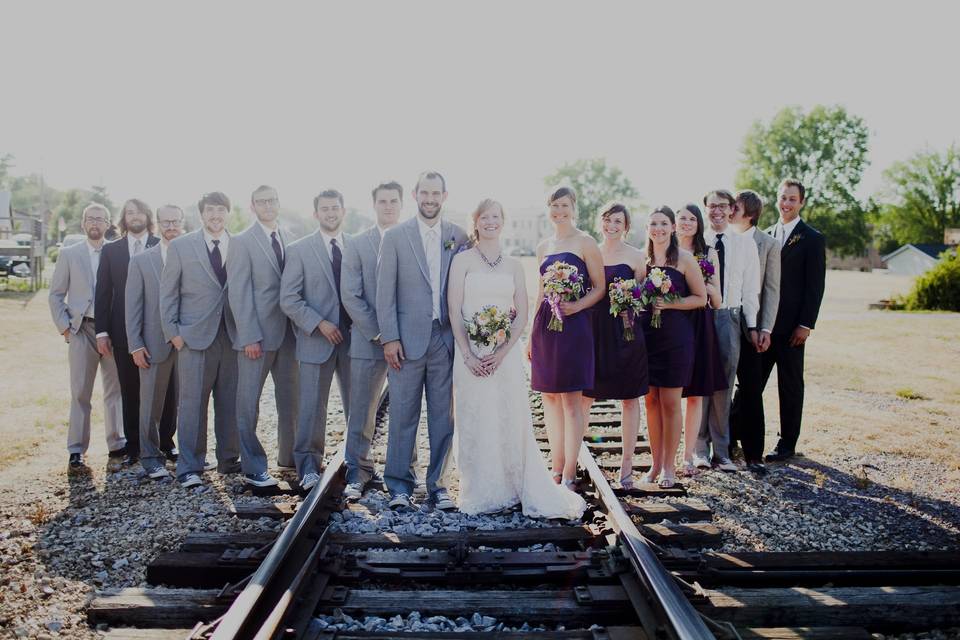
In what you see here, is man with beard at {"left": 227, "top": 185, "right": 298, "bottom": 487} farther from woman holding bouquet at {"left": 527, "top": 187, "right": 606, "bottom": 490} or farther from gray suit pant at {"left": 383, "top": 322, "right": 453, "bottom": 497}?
woman holding bouquet at {"left": 527, "top": 187, "right": 606, "bottom": 490}

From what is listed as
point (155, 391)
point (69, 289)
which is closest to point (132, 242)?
point (69, 289)

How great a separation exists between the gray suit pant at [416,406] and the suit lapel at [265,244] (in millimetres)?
1468

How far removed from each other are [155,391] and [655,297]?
446cm

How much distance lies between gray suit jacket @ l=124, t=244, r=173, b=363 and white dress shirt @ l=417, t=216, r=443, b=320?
8.73 feet

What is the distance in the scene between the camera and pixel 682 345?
593 centimetres

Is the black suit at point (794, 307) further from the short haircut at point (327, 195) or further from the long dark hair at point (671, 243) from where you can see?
the short haircut at point (327, 195)

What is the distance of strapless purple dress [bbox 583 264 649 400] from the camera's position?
5684 millimetres

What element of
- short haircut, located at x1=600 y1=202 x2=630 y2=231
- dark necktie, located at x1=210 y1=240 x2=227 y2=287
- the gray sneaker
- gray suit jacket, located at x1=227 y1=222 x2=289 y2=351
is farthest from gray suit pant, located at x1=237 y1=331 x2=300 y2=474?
short haircut, located at x1=600 y1=202 x2=630 y2=231

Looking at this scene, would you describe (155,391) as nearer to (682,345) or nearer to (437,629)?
(437,629)

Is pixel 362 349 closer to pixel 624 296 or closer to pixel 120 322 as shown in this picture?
pixel 624 296

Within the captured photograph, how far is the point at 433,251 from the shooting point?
5.56 m

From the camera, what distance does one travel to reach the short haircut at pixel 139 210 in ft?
22.6

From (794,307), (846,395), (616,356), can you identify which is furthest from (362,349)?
(846,395)

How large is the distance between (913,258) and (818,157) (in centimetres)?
1451
